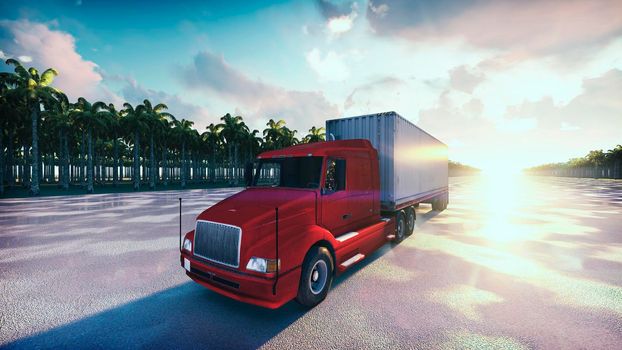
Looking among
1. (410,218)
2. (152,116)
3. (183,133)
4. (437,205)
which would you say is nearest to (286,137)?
(183,133)

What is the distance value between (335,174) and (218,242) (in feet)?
7.93

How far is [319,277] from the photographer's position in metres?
4.70

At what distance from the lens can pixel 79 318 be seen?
4.07m

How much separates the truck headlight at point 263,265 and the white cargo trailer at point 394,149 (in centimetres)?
445

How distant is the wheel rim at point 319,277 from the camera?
4570 mm

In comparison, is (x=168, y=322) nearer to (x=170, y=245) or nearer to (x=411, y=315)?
(x=411, y=315)

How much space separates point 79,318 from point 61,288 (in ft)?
5.28

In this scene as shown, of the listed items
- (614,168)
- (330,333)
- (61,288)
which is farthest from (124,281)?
(614,168)

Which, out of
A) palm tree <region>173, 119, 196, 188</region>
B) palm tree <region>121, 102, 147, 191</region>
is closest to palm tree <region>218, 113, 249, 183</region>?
palm tree <region>173, 119, 196, 188</region>

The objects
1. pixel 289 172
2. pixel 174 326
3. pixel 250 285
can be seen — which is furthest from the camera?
pixel 289 172

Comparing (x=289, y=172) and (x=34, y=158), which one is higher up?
(x=34, y=158)

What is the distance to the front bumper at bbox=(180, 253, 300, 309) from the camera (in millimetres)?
3713

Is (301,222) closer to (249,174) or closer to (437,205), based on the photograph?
(249,174)

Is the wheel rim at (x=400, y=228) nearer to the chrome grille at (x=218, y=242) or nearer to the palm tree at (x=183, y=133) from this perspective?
the chrome grille at (x=218, y=242)
